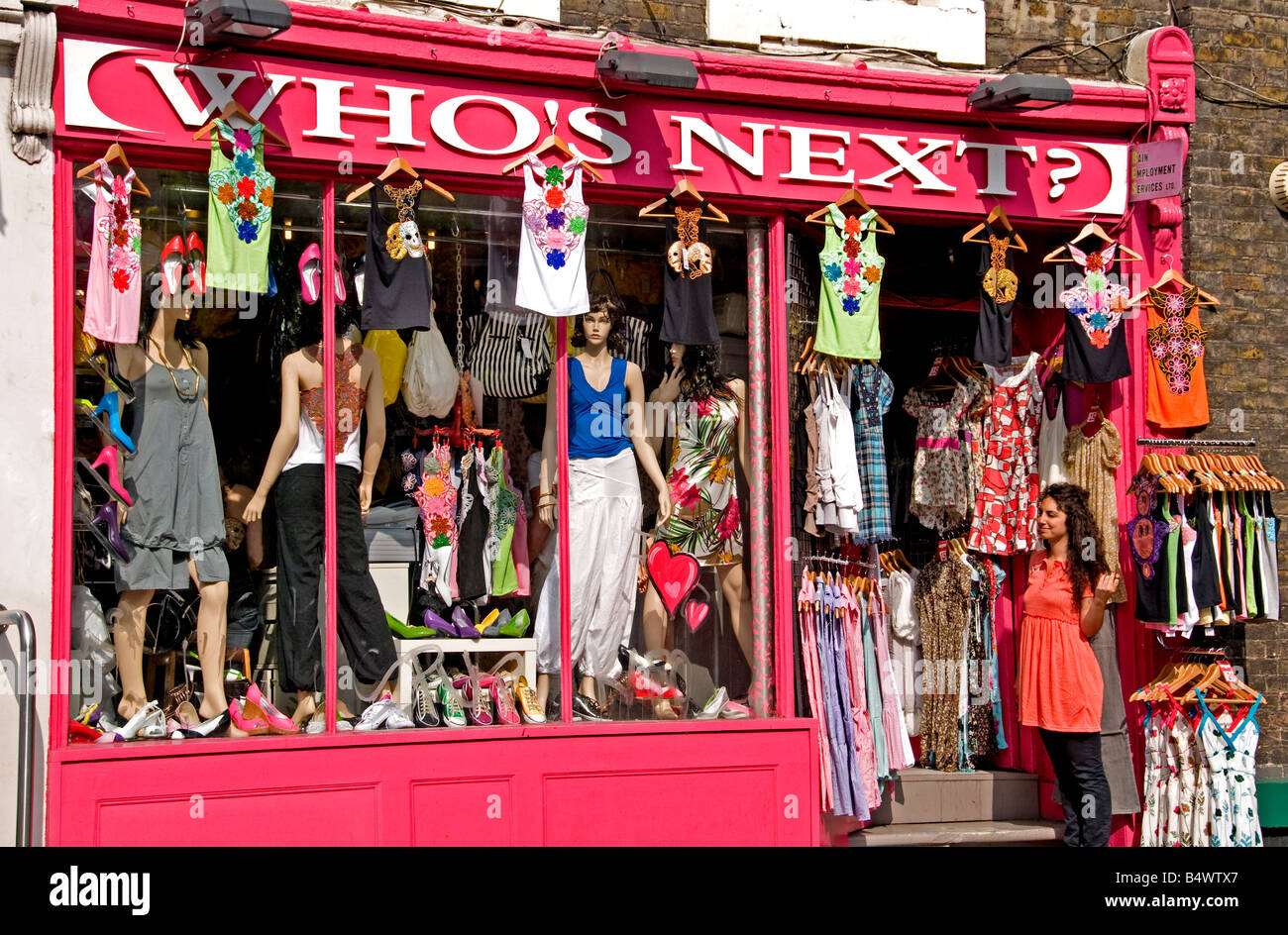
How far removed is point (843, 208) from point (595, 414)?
1.93 metres

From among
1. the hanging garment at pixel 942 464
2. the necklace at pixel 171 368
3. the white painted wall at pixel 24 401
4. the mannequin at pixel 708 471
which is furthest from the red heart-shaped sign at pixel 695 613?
the white painted wall at pixel 24 401

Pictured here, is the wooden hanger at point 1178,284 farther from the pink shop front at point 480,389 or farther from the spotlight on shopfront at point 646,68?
the spotlight on shopfront at point 646,68

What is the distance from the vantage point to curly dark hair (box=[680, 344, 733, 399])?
8.48m

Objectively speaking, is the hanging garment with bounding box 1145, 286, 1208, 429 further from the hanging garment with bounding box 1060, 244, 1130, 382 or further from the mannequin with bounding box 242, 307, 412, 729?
the mannequin with bounding box 242, 307, 412, 729

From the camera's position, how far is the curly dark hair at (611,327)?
8250 millimetres

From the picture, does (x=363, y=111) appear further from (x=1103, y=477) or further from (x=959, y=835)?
(x=959, y=835)

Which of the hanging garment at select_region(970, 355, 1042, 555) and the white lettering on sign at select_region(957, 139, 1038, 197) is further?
the hanging garment at select_region(970, 355, 1042, 555)

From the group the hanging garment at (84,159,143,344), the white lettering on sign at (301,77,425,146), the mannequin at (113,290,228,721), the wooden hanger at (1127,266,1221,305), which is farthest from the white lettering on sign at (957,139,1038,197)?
the hanging garment at (84,159,143,344)

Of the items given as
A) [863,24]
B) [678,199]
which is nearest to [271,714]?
[678,199]

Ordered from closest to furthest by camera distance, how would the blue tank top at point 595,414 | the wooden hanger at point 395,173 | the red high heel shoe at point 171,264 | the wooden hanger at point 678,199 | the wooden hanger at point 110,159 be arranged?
1. the wooden hanger at point 110,159
2. the red high heel shoe at point 171,264
3. the wooden hanger at point 395,173
4. the wooden hanger at point 678,199
5. the blue tank top at point 595,414

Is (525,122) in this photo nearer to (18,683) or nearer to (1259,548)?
(18,683)

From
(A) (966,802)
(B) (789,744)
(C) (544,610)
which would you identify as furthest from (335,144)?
(A) (966,802)

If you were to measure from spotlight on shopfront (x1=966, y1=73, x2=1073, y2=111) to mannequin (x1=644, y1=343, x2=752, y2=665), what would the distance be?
7.08ft

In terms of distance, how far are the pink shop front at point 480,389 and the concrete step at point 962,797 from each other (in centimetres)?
28
